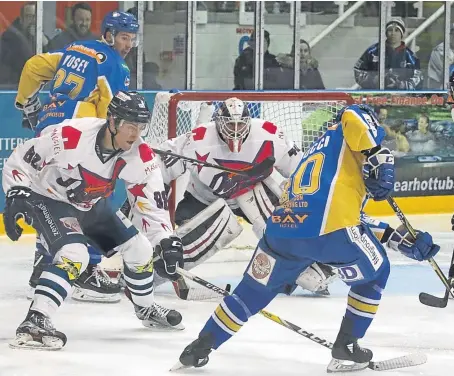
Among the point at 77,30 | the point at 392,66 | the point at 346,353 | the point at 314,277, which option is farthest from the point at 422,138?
the point at 346,353

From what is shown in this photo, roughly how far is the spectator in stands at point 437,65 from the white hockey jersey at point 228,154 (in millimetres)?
3266

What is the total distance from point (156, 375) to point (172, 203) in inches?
70.2

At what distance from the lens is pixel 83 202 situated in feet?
13.3

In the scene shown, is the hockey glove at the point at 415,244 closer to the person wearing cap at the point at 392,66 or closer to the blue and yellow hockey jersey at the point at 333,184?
the blue and yellow hockey jersey at the point at 333,184

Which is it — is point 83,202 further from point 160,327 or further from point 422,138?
point 422,138

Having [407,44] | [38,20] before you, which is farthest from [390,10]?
[38,20]

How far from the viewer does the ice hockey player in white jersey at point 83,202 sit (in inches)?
152

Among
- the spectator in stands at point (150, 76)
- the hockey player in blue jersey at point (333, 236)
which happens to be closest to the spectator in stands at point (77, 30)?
the spectator in stands at point (150, 76)

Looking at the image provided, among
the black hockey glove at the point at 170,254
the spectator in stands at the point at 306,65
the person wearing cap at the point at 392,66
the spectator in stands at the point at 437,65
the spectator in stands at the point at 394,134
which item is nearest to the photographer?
the black hockey glove at the point at 170,254

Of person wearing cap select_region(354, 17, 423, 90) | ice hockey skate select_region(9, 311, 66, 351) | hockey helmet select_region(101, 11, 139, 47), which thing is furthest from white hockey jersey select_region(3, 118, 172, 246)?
person wearing cap select_region(354, 17, 423, 90)

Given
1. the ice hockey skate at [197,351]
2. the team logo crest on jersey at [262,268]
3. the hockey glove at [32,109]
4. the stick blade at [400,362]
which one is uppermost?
the hockey glove at [32,109]

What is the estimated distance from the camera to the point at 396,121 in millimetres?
7469

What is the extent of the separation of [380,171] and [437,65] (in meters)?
4.89

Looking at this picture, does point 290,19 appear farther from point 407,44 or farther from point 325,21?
point 407,44
